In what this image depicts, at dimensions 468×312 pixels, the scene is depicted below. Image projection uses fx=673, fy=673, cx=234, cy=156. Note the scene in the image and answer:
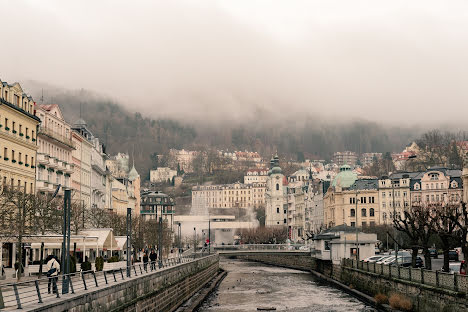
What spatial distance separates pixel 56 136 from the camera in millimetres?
85438

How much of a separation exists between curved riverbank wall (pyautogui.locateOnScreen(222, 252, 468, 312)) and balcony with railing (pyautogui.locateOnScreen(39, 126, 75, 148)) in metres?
39.0

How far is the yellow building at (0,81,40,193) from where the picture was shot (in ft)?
218

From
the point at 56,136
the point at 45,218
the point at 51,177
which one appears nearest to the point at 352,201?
the point at 56,136

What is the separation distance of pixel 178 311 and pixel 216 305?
794cm

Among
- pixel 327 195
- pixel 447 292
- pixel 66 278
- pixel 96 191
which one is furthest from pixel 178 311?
pixel 327 195

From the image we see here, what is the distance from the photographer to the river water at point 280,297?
59.2 metres

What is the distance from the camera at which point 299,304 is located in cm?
6175

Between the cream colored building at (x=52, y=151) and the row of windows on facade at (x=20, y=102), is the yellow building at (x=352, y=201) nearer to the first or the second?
the cream colored building at (x=52, y=151)

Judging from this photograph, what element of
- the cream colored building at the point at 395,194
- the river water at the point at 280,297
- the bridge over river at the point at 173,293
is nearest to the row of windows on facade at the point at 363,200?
the cream colored building at the point at 395,194

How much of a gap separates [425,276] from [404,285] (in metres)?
5.43

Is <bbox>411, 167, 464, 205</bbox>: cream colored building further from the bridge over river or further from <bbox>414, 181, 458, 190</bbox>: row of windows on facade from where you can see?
the bridge over river

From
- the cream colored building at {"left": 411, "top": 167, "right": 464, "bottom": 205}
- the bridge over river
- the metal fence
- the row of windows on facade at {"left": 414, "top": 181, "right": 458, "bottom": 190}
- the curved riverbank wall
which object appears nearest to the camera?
the bridge over river

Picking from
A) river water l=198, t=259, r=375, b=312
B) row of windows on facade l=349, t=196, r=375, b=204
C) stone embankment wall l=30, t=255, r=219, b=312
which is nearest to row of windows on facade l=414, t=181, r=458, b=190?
row of windows on facade l=349, t=196, r=375, b=204

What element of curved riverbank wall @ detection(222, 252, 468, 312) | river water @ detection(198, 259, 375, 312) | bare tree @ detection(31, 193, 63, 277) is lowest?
river water @ detection(198, 259, 375, 312)
